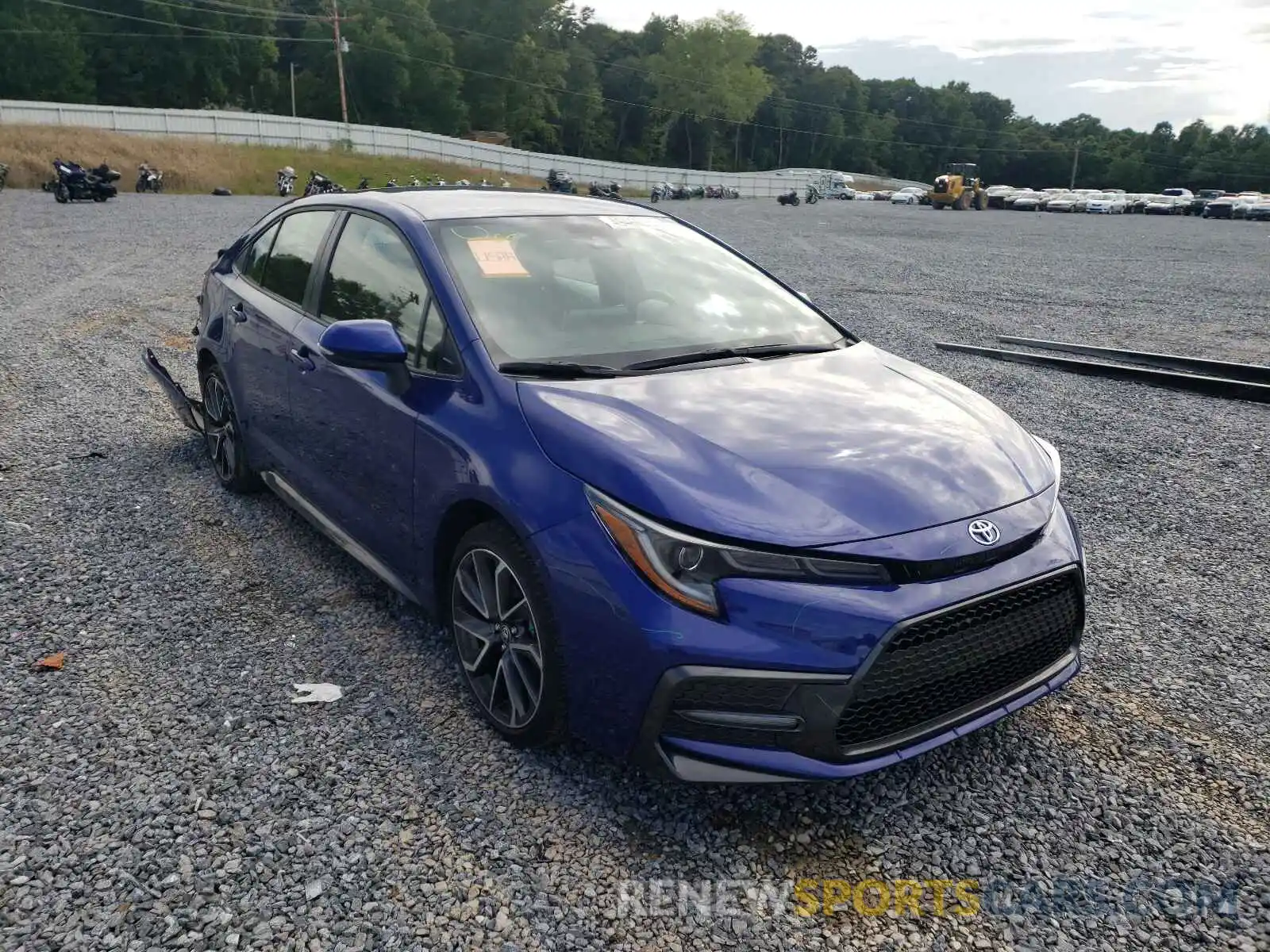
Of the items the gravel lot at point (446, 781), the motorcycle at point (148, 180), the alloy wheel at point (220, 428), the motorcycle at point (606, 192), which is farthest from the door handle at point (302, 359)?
the motorcycle at point (148, 180)

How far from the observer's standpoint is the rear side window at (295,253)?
14.2 feet

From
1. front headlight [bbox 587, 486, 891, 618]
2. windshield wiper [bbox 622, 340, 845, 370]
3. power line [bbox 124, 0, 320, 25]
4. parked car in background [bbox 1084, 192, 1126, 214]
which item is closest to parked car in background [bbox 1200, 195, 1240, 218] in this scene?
parked car in background [bbox 1084, 192, 1126, 214]

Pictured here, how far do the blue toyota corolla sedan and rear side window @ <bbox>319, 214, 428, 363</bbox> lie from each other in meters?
0.01

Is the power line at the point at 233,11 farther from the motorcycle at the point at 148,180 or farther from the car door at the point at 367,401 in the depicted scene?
the car door at the point at 367,401

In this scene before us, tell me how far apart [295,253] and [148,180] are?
35.2m

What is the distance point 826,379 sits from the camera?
3422mm

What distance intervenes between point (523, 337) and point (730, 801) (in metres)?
1.67

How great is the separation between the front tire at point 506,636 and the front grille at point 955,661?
33.9 inches

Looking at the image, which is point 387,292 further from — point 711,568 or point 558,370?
point 711,568

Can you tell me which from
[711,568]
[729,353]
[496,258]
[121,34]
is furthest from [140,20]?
[711,568]

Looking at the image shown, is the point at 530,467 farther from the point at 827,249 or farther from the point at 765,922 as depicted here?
the point at 827,249

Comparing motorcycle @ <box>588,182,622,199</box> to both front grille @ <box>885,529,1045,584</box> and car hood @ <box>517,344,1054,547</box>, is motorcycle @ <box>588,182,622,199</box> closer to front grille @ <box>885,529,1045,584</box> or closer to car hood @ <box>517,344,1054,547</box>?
car hood @ <box>517,344,1054,547</box>

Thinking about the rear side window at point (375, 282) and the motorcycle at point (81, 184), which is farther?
the motorcycle at point (81, 184)

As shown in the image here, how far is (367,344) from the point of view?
3.27 metres
